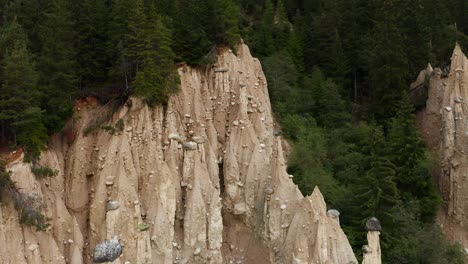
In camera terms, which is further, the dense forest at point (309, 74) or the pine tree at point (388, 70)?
the pine tree at point (388, 70)

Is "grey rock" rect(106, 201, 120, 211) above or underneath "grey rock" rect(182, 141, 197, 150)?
underneath

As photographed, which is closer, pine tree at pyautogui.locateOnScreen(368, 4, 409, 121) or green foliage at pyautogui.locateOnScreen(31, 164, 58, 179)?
green foliage at pyautogui.locateOnScreen(31, 164, 58, 179)

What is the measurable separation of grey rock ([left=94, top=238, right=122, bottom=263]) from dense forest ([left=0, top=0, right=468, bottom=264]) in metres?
5.77

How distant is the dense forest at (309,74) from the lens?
21.6 metres

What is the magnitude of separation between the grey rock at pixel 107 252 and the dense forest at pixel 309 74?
5772 millimetres

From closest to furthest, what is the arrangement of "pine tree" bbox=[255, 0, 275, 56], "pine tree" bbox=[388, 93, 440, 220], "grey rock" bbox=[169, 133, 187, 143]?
"grey rock" bbox=[169, 133, 187, 143], "pine tree" bbox=[388, 93, 440, 220], "pine tree" bbox=[255, 0, 275, 56]

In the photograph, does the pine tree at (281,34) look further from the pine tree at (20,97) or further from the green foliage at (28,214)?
the green foliage at (28,214)

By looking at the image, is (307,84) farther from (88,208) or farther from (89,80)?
(88,208)

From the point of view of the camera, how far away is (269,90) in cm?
3516

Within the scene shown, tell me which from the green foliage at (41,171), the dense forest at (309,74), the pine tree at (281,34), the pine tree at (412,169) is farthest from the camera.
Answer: the pine tree at (281,34)

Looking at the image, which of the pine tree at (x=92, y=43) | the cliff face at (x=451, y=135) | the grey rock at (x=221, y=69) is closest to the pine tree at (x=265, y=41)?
the grey rock at (x=221, y=69)

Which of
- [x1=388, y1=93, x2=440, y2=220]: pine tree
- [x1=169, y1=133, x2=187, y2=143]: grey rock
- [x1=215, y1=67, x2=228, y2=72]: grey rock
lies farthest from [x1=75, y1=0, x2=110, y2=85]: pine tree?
[x1=388, y1=93, x2=440, y2=220]: pine tree

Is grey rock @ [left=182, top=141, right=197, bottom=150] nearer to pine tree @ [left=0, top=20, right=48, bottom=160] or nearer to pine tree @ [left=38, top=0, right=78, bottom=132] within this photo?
pine tree @ [left=38, top=0, right=78, bottom=132]

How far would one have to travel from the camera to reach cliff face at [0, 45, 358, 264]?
63.6 ft
